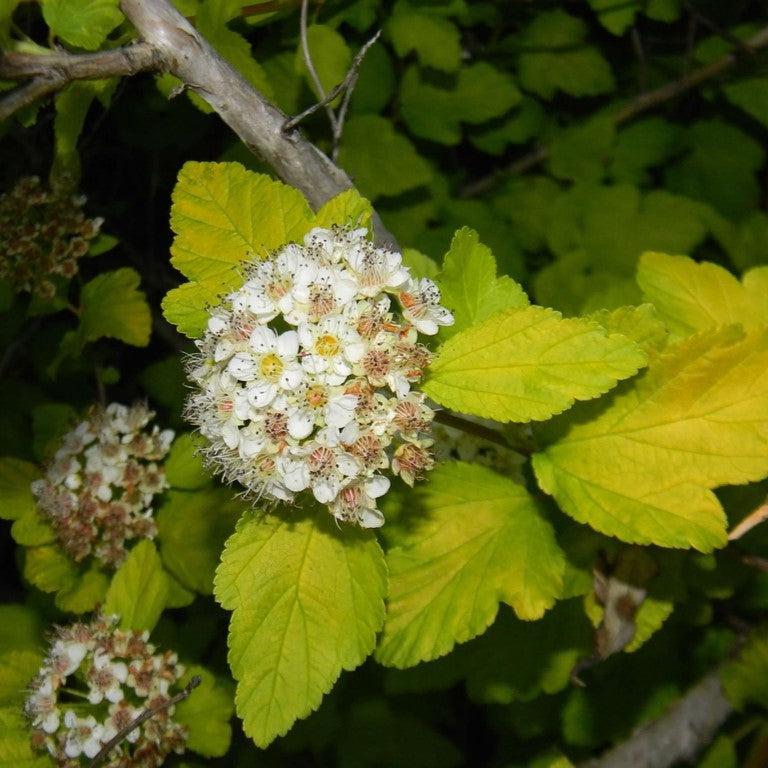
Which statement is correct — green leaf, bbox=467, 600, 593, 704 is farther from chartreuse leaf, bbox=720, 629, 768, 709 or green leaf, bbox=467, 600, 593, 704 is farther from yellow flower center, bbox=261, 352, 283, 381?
yellow flower center, bbox=261, 352, 283, 381

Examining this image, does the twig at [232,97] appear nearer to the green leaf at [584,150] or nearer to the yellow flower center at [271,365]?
the yellow flower center at [271,365]

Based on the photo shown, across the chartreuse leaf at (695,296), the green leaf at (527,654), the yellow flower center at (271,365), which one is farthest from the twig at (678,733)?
the yellow flower center at (271,365)

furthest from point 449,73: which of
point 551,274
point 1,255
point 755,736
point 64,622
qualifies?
point 755,736

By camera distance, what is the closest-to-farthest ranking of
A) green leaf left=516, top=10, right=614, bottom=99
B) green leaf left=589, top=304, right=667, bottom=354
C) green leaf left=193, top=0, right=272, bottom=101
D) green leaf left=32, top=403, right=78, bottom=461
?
1. green leaf left=589, top=304, right=667, bottom=354
2. green leaf left=193, top=0, right=272, bottom=101
3. green leaf left=32, top=403, right=78, bottom=461
4. green leaf left=516, top=10, right=614, bottom=99

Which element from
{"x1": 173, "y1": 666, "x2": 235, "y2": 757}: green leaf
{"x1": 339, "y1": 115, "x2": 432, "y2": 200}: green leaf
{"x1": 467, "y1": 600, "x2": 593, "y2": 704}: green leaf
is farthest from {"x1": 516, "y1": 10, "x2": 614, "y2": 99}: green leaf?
{"x1": 173, "y1": 666, "x2": 235, "y2": 757}: green leaf

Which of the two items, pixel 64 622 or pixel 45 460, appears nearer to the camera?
pixel 45 460

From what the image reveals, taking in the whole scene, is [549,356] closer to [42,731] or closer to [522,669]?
[522,669]
